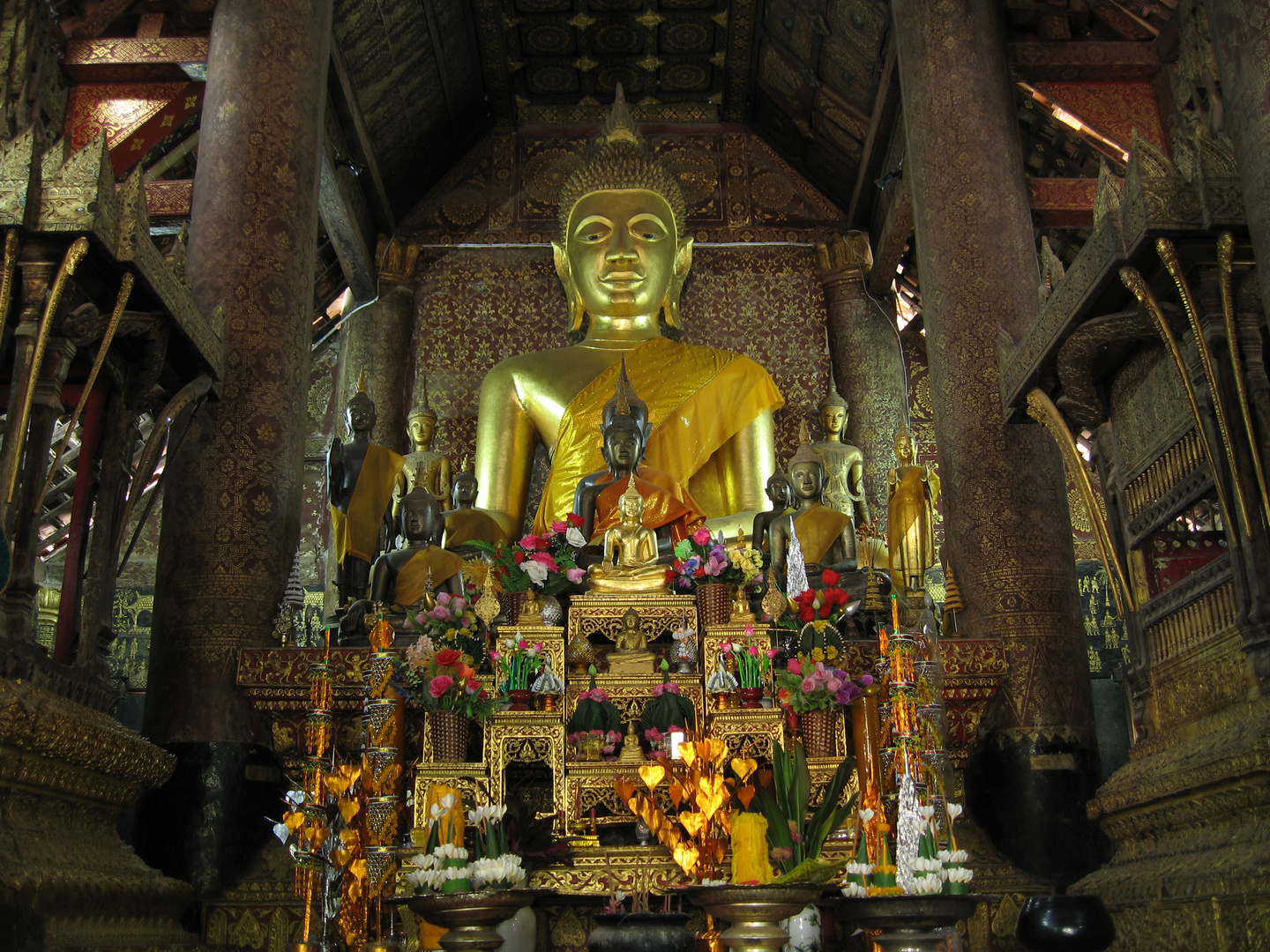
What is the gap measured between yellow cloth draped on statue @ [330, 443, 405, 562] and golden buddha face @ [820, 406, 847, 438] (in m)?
3.31

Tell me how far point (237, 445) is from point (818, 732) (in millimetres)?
2953

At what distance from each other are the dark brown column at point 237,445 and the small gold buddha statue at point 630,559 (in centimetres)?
153

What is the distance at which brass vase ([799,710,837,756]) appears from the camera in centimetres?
492

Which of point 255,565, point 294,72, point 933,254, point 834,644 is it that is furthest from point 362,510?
point 933,254

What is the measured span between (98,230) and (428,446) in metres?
4.58

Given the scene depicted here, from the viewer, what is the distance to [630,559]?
5555 millimetres

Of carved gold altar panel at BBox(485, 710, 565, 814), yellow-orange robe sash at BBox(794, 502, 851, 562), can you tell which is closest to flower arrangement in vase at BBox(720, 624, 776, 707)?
carved gold altar panel at BBox(485, 710, 565, 814)

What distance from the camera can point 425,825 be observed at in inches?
176

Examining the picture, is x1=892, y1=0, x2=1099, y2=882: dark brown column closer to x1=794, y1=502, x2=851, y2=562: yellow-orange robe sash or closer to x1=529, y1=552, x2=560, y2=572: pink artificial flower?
x1=794, y1=502, x2=851, y2=562: yellow-orange robe sash

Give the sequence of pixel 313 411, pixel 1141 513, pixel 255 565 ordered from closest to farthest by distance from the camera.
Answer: pixel 1141 513, pixel 255 565, pixel 313 411

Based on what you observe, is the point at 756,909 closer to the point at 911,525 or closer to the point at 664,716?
A: the point at 664,716

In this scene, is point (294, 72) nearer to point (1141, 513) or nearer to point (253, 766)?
point (253, 766)

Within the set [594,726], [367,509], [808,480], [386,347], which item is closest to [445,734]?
[594,726]

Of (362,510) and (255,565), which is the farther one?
(362,510)
